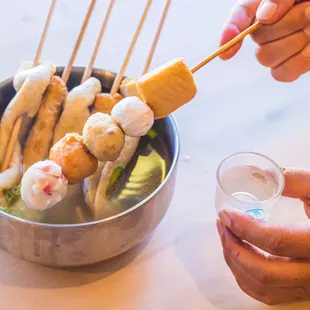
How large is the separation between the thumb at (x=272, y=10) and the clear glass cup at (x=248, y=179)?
236mm

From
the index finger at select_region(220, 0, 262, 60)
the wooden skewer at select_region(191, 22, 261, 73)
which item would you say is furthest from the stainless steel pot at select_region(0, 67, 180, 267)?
the index finger at select_region(220, 0, 262, 60)

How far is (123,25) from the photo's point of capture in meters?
1.37

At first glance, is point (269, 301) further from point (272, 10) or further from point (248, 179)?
point (272, 10)

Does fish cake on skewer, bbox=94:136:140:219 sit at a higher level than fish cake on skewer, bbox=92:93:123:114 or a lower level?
lower

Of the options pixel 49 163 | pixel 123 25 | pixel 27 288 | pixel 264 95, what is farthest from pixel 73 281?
pixel 123 25

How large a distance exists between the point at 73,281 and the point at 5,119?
1.00ft

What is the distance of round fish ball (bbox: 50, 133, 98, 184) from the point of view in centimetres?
77

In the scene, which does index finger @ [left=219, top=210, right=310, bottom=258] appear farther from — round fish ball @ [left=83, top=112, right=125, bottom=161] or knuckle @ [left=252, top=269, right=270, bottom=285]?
round fish ball @ [left=83, top=112, right=125, bottom=161]

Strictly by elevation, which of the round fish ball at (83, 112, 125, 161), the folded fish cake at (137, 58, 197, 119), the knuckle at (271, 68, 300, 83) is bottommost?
the round fish ball at (83, 112, 125, 161)

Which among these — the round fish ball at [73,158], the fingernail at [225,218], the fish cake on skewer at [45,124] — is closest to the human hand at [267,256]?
the fingernail at [225,218]

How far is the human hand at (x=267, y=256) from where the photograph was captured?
0.78 meters

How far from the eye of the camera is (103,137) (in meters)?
0.76

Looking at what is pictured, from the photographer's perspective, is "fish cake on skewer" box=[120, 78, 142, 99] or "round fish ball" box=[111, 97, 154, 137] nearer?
"round fish ball" box=[111, 97, 154, 137]

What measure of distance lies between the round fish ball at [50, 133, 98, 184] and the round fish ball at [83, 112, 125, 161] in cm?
1
